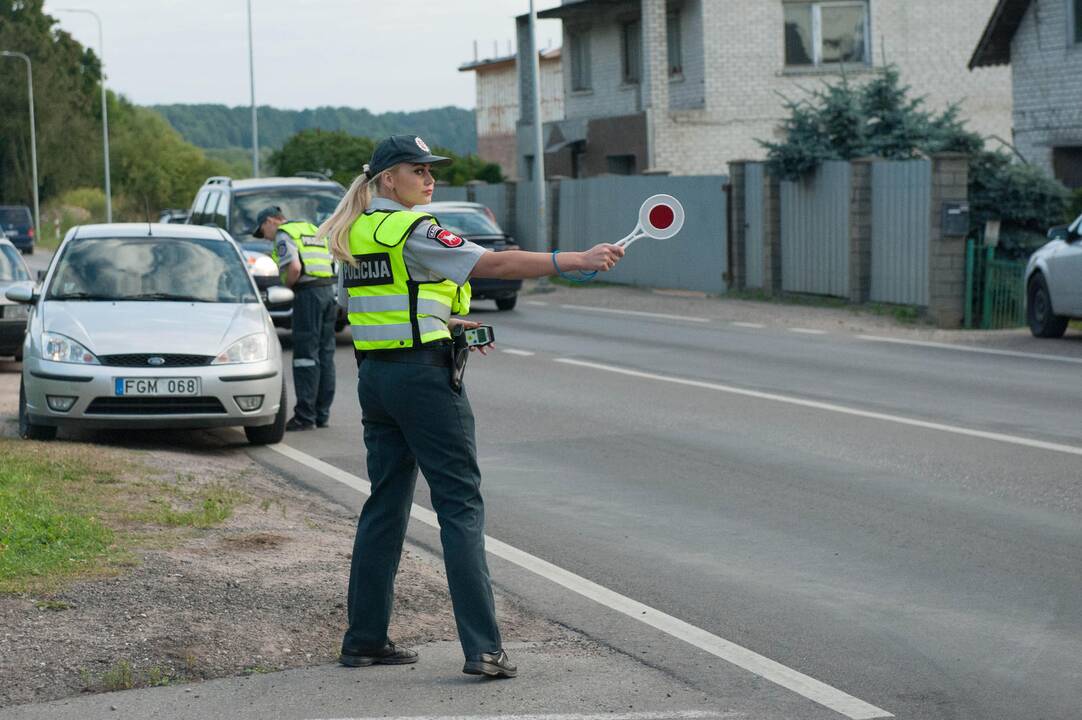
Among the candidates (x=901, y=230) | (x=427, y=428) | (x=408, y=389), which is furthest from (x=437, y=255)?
(x=901, y=230)

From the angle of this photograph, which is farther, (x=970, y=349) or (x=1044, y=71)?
(x=1044, y=71)

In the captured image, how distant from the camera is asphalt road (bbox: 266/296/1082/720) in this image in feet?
19.1

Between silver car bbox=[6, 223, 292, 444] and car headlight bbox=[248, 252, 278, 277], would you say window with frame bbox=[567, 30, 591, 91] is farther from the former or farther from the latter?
silver car bbox=[6, 223, 292, 444]

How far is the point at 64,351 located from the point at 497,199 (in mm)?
28946

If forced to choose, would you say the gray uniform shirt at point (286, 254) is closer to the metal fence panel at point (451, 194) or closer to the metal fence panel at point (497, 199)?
the metal fence panel at point (497, 199)

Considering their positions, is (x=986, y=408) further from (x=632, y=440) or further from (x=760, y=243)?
(x=760, y=243)

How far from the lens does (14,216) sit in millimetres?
59531

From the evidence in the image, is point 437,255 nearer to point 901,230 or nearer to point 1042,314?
point 1042,314

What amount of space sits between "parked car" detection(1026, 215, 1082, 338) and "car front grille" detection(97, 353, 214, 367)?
1108 cm

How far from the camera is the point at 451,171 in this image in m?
61.4

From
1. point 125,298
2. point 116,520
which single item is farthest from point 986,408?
point 116,520

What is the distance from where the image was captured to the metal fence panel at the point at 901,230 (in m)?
22.0

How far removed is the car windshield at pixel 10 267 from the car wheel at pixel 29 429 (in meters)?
6.84

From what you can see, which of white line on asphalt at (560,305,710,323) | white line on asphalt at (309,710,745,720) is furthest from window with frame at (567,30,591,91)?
white line on asphalt at (309,710,745,720)
